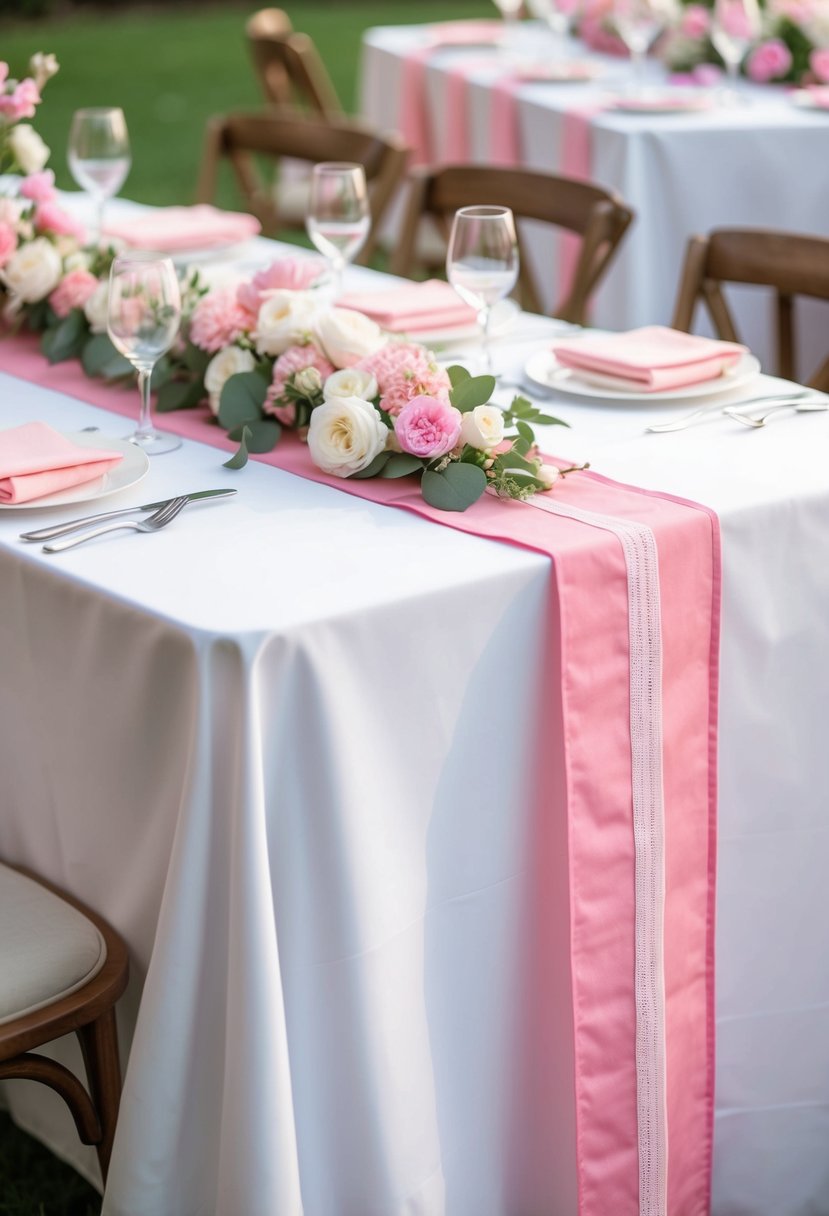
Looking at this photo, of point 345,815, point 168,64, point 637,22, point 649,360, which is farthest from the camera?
point 168,64

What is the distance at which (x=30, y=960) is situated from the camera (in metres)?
1.55

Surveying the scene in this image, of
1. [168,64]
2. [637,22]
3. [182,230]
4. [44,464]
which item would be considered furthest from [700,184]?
[168,64]

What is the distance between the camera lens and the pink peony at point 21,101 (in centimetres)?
→ 224

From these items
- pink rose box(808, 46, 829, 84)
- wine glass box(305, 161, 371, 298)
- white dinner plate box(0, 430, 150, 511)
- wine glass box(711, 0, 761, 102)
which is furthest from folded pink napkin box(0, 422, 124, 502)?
pink rose box(808, 46, 829, 84)

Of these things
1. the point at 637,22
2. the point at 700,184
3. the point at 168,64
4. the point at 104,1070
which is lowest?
the point at 168,64

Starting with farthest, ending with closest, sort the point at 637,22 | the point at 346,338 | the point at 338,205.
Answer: the point at 637,22 < the point at 338,205 < the point at 346,338

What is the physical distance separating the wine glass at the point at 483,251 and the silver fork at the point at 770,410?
315mm

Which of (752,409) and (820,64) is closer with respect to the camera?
(752,409)

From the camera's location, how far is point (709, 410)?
2.00m

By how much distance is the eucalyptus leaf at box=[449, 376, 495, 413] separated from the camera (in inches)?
67.6

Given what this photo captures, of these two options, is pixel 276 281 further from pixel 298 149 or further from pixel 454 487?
pixel 298 149

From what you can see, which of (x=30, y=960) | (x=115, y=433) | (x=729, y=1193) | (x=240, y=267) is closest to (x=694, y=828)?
(x=729, y=1193)

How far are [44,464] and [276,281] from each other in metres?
0.52

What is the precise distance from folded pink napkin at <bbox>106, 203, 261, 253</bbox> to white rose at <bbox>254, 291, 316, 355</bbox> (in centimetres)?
96
